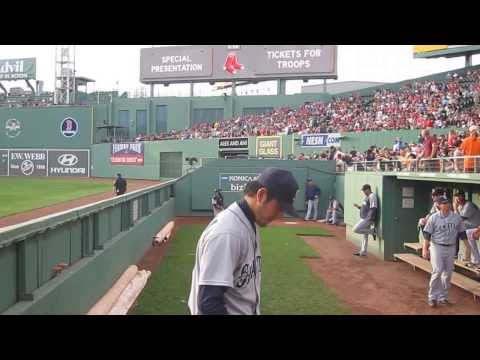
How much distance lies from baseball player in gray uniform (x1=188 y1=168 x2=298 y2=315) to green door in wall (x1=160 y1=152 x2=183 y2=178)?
41.6 meters

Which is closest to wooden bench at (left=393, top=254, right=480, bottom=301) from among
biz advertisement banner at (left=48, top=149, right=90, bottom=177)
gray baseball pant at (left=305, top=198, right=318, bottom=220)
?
gray baseball pant at (left=305, top=198, right=318, bottom=220)

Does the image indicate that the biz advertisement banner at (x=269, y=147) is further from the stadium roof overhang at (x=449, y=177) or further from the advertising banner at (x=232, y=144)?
the stadium roof overhang at (x=449, y=177)

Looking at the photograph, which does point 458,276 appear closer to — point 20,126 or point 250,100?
point 250,100

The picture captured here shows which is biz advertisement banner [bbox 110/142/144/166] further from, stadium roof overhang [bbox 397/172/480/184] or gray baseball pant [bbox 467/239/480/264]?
gray baseball pant [bbox 467/239/480/264]

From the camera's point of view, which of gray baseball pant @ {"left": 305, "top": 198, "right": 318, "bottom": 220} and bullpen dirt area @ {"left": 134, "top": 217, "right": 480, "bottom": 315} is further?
gray baseball pant @ {"left": 305, "top": 198, "right": 318, "bottom": 220}

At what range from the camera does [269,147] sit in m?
37.6

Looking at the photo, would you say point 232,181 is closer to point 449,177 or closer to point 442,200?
point 449,177

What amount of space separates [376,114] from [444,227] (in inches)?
1088

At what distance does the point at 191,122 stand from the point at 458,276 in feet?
139

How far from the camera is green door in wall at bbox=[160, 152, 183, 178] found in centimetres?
4481

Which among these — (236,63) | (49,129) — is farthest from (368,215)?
(49,129)

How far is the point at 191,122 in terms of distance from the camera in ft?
170
